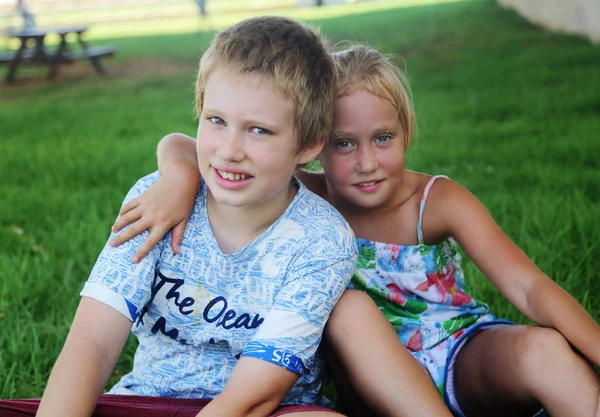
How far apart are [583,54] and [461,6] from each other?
23.1 feet

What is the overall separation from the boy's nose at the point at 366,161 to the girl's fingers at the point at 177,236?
490 millimetres

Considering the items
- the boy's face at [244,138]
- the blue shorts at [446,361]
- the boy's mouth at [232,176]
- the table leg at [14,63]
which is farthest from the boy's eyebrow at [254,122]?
the table leg at [14,63]

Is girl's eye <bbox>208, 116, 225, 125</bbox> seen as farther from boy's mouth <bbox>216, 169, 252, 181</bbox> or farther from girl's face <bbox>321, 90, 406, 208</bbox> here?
girl's face <bbox>321, 90, 406, 208</bbox>

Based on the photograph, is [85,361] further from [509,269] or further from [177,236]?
[509,269]

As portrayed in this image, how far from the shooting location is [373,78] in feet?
6.70

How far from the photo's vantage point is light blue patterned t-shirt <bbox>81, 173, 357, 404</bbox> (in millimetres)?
1700

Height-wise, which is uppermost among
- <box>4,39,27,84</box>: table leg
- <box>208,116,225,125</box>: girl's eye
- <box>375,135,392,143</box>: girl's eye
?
<box>208,116,225,125</box>: girl's eye

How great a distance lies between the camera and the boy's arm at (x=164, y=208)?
179cm

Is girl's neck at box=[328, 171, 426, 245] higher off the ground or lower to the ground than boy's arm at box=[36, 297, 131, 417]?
higher

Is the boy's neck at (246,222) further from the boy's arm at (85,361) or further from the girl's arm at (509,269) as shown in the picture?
the girl's arm at (509,269)

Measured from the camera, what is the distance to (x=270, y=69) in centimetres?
172

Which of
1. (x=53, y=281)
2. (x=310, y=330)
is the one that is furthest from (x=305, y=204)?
(x=53, y=281)

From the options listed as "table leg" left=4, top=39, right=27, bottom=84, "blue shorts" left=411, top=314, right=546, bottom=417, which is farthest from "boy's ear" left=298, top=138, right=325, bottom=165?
"table leg" left=4, top=39, right=27, bottom=84

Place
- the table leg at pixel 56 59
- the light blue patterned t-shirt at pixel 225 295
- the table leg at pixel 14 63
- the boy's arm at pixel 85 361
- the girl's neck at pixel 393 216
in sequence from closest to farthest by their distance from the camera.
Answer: the boy's arm at pixel 85 361 → the light blue patterned t-shirt at pixel 225 295 → the girl's neck at pixel 393 216 → the table leg at pixel 14 63 → the table leg at pixel 56 59
